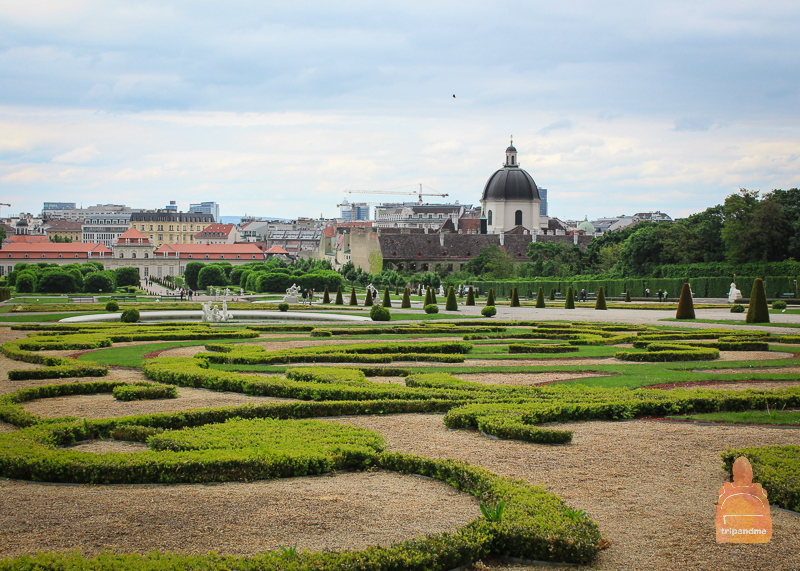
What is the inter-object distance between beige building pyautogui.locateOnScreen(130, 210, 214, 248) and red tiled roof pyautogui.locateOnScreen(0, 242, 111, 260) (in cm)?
5456

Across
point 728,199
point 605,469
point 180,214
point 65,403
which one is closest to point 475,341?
point 65,403

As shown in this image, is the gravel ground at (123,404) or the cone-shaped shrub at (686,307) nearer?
the gravel ground at (123,404)

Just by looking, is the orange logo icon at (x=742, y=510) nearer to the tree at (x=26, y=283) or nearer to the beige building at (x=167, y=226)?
the tree at (x=26, y=283)

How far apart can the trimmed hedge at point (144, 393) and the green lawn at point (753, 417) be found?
20.9 feet

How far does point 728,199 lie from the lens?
4362 centimetres

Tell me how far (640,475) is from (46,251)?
9506 cm

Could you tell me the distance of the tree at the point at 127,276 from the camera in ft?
232

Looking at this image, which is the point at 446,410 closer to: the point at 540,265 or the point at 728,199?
the point at 728,199

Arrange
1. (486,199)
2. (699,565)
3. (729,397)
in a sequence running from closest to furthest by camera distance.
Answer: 1. (699,565)
2. (729,397)
3. (486,199)

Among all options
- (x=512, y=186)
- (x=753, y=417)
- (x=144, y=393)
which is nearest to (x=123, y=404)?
(x=144, y=393)

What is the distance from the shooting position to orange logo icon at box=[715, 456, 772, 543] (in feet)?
12.6

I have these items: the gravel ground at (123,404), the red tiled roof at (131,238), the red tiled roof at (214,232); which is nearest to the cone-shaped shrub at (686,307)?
the gravel ground at (123,404)

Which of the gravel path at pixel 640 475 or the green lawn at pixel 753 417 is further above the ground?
the green lawn at pixel 753 417

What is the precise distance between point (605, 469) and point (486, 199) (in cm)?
9640
